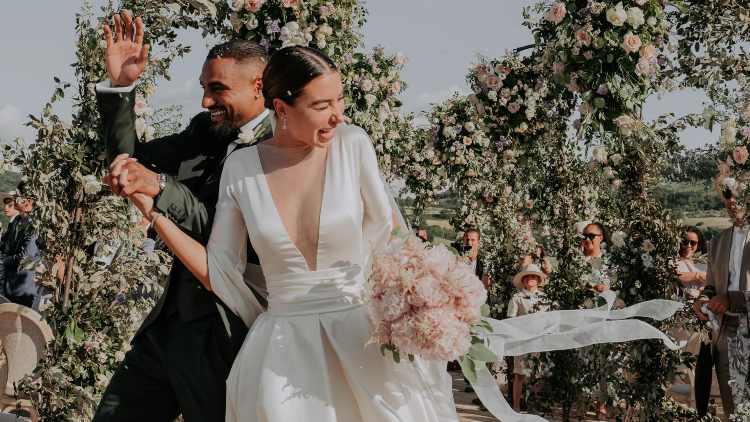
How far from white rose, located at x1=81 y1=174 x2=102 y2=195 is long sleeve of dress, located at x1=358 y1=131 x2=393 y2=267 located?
2.17 metres

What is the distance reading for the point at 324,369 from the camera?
2.73 meters

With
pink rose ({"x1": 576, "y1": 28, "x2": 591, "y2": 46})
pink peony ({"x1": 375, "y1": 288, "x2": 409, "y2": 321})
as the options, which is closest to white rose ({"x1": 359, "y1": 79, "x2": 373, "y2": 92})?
pink rose ({"x1": 576, "y1": 28, "x2": 591, "y2": 46})

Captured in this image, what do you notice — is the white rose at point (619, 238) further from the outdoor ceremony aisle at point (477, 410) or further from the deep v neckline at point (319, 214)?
the deep v neckline at point (319, 214)

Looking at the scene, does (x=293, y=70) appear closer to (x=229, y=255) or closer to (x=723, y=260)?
(x=229, y=255)

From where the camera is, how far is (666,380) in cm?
591

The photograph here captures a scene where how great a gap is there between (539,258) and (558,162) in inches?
48.7

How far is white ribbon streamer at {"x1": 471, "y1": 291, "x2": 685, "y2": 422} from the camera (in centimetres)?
300

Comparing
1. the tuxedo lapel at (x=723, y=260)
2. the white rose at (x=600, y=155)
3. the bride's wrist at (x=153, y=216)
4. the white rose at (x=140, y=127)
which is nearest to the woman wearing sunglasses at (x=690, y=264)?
the tuxedo lapel at (x=723, y=260)

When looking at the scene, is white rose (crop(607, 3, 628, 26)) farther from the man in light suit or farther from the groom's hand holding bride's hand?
the groom's hand holding bride's hand

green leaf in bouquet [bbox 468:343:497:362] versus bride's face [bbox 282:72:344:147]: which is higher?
bride's face [bbox 282:72:344:147]

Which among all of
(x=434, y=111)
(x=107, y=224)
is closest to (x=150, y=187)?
(x=107, y=224)

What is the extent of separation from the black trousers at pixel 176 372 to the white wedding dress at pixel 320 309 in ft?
0.47

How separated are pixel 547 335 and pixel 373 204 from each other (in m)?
0.77

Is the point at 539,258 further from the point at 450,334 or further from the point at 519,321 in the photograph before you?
the point at 450,334
